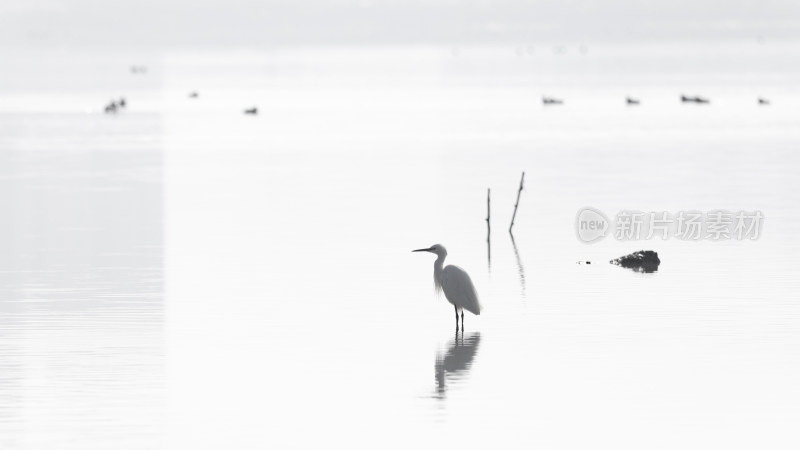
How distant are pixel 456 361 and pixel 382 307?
4707 mm

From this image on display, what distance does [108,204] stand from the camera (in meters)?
42.9

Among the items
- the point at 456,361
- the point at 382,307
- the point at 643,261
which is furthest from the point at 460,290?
the point at 643,261

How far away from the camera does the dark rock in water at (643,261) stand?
28.5 meters

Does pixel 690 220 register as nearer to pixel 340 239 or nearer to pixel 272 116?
pixel 340 239

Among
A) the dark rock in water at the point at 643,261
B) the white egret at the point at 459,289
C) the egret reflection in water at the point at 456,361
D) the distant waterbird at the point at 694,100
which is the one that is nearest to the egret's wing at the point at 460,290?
the white egret at the point at 459,289

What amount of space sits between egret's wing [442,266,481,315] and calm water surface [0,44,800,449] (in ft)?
1.52

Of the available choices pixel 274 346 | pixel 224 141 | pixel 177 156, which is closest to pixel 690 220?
pixel 274 346

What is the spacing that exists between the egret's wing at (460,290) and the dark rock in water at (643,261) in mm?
7470

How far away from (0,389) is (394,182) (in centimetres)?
3213

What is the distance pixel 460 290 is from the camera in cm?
2164

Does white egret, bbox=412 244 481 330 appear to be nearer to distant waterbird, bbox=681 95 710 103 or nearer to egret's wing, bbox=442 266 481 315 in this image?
egret's wing, bbox=442 266 481 315

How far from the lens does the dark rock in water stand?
28469 mm

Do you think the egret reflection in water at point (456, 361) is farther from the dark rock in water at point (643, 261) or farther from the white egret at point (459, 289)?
the dark rock in water at point (643, 261)

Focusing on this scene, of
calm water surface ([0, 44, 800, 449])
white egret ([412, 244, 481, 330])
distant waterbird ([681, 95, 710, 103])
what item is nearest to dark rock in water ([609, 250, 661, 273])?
calm water surface ([0, 44, 800, 449])
